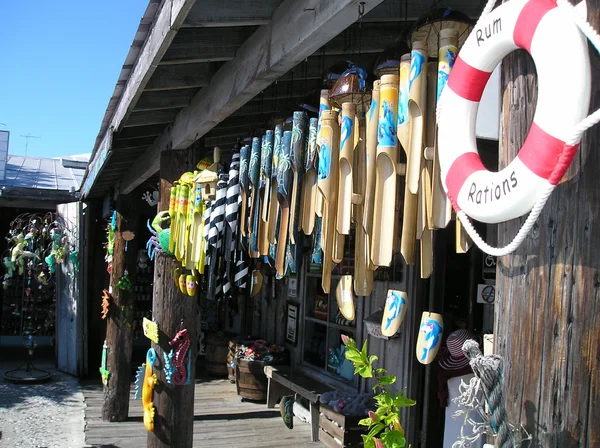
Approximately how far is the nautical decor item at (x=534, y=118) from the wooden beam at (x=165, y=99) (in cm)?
237

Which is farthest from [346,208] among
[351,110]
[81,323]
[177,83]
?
[81,323]

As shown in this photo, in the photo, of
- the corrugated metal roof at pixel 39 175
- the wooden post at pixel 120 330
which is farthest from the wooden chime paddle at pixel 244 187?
the corrugated metal roof at pixel 39 175

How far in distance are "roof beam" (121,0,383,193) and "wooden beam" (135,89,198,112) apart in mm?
60

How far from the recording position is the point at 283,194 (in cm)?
218

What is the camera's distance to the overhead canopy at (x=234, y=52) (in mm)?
2012

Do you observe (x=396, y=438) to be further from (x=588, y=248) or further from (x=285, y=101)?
(x=285, y=101)

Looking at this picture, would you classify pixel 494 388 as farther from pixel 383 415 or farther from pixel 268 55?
pixel 268 55

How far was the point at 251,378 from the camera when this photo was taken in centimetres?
665

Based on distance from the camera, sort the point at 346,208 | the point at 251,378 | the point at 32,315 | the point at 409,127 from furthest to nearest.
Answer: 1. the point at 32,315
2. the point at 251,378
3. the point at 346,208
4. the point at 409,127

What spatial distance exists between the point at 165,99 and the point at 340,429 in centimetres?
263

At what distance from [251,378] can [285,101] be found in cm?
391

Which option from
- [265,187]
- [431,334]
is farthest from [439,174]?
[265,187]

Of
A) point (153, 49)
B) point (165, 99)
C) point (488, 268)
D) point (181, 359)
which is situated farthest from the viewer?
point (488, 268)

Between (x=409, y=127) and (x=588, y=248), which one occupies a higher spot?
(x=409, y=127)
